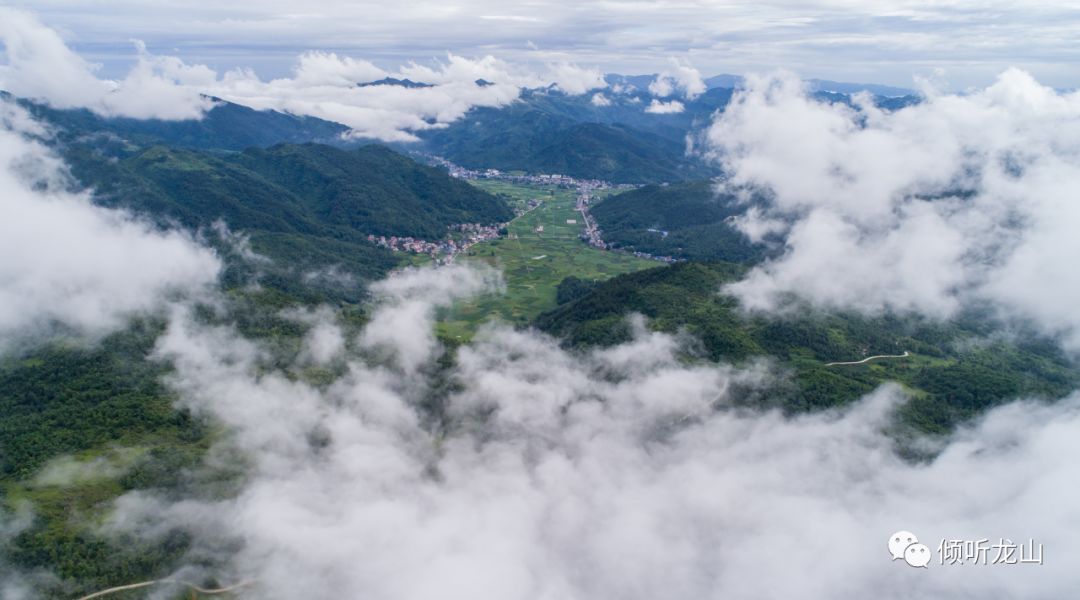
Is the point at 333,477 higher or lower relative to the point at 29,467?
lower

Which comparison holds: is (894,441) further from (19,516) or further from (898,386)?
(19,516)

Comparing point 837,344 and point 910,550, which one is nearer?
point 910,550

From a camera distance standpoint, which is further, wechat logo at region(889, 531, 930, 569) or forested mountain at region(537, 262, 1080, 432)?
forested mountain at region(537, 262, 1080, 432)

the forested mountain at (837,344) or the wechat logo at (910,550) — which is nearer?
the wechat logo at (910,550)

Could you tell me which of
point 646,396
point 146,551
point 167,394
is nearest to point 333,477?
point 146,551
